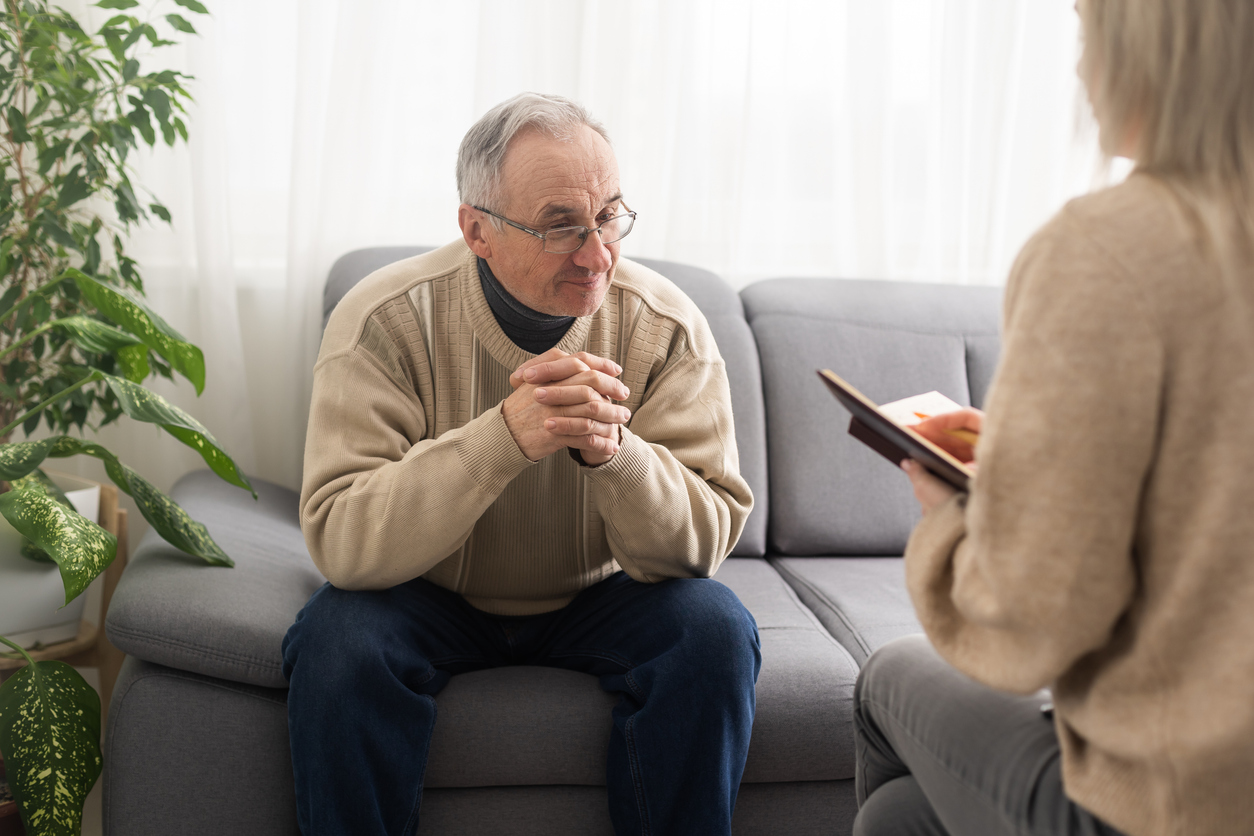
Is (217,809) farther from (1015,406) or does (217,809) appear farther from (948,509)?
(1015,406)

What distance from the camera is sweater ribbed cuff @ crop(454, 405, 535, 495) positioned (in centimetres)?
125

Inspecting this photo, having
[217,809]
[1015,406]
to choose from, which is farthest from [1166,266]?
[217,809]

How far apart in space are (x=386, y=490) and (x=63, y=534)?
0.45m

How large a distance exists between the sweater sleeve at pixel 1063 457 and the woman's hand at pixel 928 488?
0.13 m

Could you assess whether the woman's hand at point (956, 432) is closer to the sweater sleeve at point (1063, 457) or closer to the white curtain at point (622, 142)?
the sweater sleeve at point (1063, 457)

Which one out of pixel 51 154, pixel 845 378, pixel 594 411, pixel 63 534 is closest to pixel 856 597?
pixel 845 378

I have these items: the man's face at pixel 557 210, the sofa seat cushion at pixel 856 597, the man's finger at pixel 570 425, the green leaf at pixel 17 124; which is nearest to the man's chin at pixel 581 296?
the man's face at pixel 557 210

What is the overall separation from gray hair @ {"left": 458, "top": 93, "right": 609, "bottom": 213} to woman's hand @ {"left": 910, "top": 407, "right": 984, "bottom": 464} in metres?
0.69

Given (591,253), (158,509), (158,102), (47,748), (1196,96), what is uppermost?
(158,102)

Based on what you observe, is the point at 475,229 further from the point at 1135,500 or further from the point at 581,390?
the point at 1135,500

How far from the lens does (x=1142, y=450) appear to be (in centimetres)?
68

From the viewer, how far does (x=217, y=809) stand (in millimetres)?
1234

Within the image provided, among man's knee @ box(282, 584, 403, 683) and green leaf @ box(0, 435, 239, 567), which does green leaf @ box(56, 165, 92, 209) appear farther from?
man's knee @ box(282, 584, 403, 683)

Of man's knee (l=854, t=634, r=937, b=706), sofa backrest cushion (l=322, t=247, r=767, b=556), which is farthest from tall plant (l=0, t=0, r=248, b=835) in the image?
man's knee (l=854, t=634, r=937, b=706)
